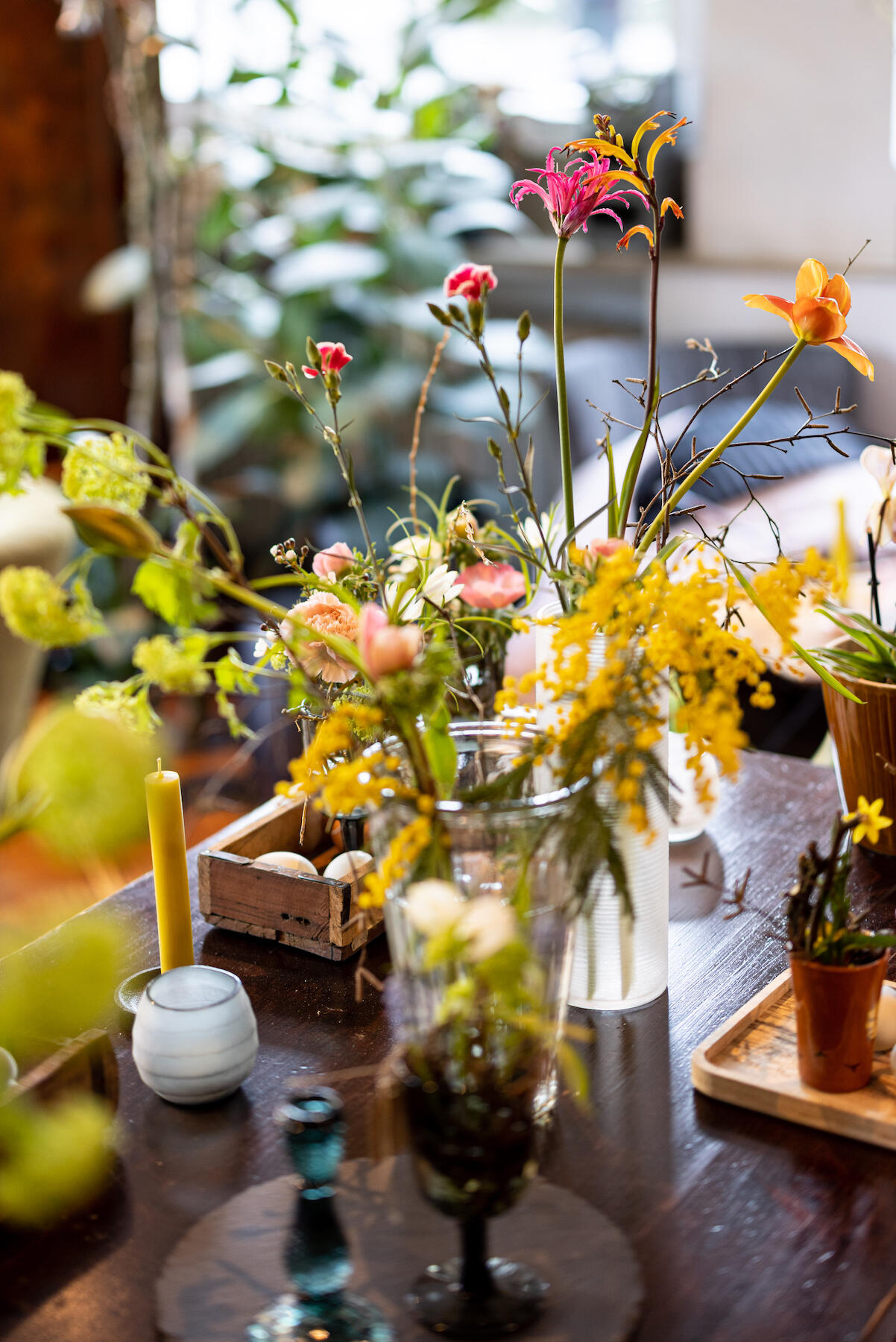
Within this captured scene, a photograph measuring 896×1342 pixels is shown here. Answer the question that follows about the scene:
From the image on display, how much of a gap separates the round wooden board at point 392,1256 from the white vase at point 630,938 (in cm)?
18

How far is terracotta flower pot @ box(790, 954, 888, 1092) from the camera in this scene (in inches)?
30.1

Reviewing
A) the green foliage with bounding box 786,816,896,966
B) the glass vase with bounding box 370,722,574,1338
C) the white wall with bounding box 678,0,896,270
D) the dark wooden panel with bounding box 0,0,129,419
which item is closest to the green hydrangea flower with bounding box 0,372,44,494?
the glass vase with bounding box 370,722,574,1338

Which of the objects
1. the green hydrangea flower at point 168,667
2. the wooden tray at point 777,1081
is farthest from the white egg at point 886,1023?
the green hydrangea flower at point 168,667

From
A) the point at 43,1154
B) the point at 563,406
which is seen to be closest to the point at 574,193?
the point at 563,406

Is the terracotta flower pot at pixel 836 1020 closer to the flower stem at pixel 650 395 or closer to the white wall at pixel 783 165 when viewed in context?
the flower stem at pixel 650 395

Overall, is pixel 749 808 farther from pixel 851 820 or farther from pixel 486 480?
pixel 486 480

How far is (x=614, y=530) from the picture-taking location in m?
0.89

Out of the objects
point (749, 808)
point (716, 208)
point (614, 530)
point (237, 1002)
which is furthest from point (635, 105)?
point (237, 1002)

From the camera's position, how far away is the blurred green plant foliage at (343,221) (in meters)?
3.14

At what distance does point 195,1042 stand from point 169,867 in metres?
0.15

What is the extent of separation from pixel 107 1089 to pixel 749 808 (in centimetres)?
68

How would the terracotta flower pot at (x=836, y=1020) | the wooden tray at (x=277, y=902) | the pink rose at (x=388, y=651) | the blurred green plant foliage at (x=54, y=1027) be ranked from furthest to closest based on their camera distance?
the wooden tray at (x=277, y=902) < the terracotta flower pot at (x=836, y=1020) < the pink rose at (x=388, y=651) < the blurred green plant foliage at (x=54, y=1027)

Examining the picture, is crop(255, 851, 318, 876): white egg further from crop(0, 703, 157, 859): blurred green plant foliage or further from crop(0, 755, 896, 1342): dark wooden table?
A: crop(0, 703, 157, 859): blurred green plant foliage

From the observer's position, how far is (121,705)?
0.92 meters
